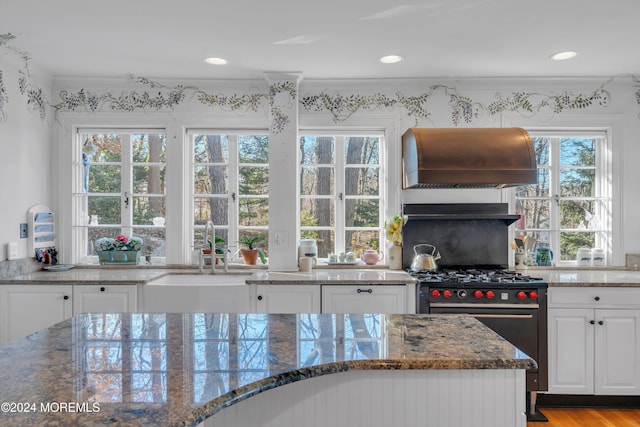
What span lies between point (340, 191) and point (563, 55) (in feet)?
6.31

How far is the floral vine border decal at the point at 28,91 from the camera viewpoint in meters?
3.00

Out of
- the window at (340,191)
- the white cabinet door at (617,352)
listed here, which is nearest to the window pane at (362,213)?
the window at (340,191)

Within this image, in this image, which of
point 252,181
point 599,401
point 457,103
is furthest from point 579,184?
point 252,181

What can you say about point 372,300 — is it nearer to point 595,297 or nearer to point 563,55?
point 595,297

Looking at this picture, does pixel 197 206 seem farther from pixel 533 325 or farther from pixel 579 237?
pixel 579 237

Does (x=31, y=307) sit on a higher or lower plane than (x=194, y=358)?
lower

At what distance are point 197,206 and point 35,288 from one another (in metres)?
1.32

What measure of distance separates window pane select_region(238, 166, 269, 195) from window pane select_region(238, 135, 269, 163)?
8 cm

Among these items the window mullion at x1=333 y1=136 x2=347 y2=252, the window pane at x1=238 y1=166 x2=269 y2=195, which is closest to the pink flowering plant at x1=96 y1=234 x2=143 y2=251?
the window pane at x1=238 y1=166 x2=269 y2=195

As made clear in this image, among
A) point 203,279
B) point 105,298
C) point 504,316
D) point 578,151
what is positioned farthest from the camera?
point 578,151

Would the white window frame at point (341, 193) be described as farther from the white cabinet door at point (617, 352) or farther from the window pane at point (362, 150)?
the white cabinet door at point (617, 352)

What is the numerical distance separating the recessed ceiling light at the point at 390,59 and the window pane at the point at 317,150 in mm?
852

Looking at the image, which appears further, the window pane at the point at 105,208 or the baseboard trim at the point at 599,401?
the window pane at the point at 105,208

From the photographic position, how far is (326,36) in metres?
2.72
